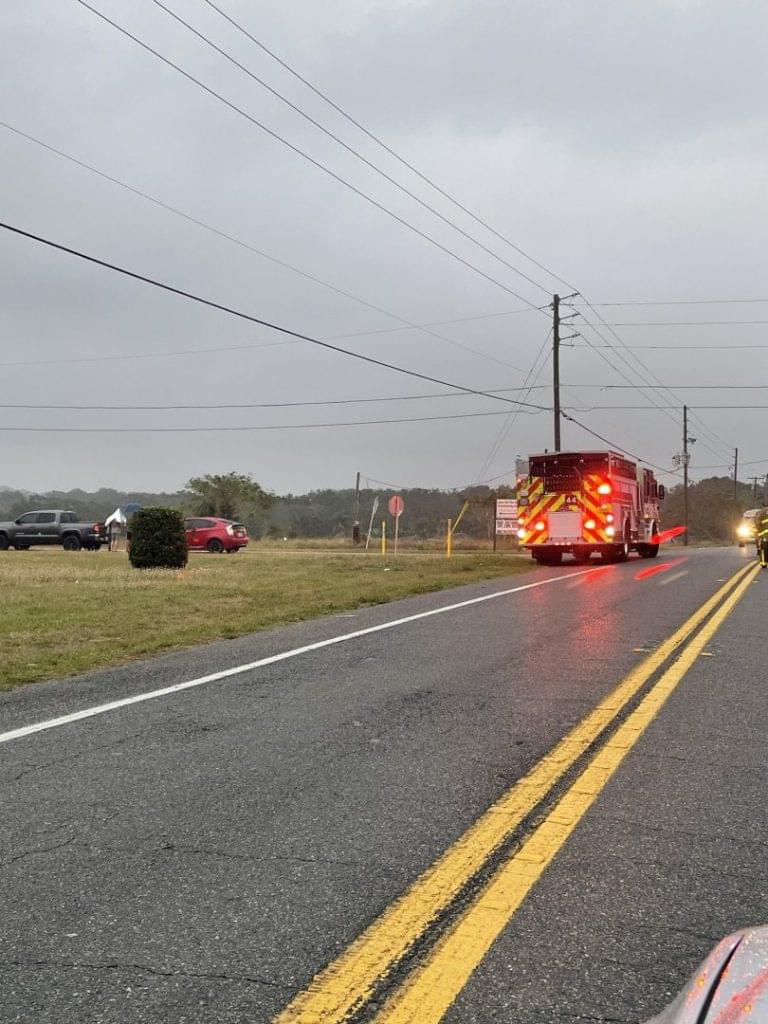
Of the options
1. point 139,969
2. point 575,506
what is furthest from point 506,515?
point 139,969

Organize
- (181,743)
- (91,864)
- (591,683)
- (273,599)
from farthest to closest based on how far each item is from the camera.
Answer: (273,599) < (591,683) < (181,743) < (91,864)

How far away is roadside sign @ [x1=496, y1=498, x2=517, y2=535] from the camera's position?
3508 centimetres

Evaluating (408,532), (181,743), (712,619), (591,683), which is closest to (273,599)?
(712,619)

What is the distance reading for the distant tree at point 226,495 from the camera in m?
70.6

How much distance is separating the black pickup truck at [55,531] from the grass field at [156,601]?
11051 millimetres

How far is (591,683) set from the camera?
22.2 feet

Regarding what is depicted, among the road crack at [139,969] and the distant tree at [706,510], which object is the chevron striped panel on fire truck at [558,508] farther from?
the distant tree at [706,510]

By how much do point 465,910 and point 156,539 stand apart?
1908 centimetres

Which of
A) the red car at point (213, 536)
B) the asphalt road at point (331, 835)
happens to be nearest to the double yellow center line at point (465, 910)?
the asphalt road at point (331, 835)

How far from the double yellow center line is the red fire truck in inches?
729

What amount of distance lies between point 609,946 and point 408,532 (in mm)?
86107

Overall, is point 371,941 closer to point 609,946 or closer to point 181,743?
point 609,946

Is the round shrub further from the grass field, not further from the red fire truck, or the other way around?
the red fire truck

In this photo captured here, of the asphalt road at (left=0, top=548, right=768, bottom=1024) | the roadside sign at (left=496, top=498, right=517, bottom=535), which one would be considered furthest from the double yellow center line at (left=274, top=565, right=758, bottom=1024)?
the roadside sign at (left=496, top=498, right=517, bottom=535)
